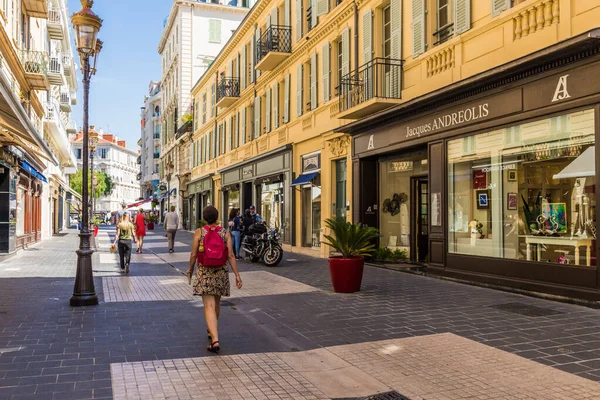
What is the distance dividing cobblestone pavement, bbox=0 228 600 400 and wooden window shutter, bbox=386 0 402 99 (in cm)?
532

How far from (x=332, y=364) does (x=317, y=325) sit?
5.95ft

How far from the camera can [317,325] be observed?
7238 mm

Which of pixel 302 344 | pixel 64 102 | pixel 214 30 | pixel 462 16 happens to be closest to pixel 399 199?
pixel 462 16

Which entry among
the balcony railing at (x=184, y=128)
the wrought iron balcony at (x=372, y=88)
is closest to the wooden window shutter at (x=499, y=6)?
the wrought iron balcony at (x=372, y=88)

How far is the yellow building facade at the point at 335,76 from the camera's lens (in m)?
10.2

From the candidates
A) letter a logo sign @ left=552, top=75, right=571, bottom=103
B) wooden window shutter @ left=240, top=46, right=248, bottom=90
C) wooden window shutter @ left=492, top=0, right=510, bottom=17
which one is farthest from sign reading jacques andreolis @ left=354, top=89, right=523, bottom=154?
wooden window shutter @ left=240, top=46, right=248, bottom=90

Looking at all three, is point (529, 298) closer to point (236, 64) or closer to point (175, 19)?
point (236, 64)

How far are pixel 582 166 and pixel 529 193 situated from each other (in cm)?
131

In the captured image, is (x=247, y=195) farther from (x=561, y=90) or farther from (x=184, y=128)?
(x=561, y=90)

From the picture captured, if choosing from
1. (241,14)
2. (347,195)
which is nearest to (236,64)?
(347,195)

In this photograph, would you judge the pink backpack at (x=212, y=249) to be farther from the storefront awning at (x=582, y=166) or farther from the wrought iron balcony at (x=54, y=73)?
the wrought iron balcony at (x=54, y=73)

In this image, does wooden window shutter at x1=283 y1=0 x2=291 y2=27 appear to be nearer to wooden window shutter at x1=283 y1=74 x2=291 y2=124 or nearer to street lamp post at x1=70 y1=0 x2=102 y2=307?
wooden window shutter at x1=283 y1=74 x2=291 y2=124

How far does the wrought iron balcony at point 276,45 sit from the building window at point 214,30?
2560cm

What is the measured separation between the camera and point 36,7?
2178 centimetres
